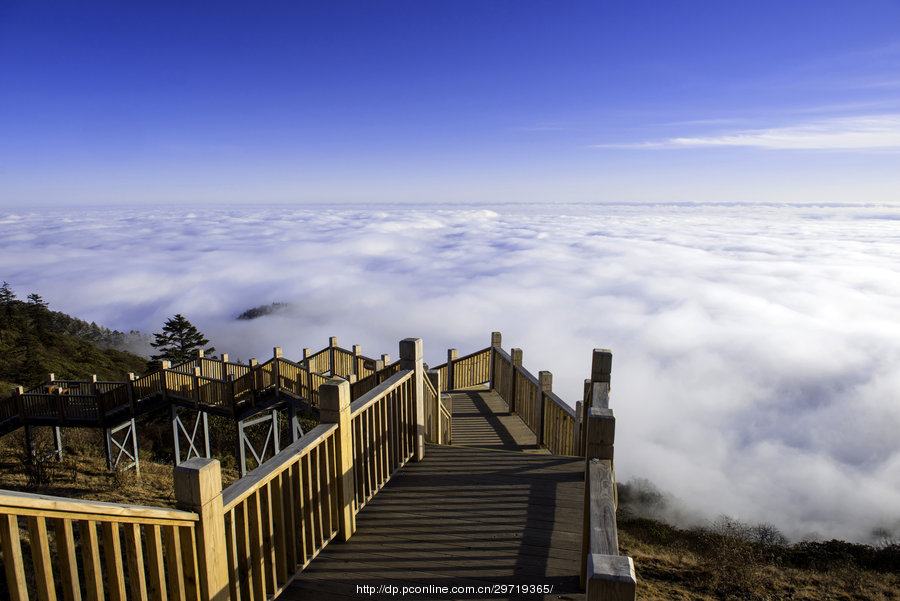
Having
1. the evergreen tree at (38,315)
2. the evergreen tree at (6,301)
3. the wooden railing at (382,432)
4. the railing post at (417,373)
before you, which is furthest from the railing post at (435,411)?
the evergreen tree at (6,301)

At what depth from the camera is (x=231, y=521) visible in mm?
3229

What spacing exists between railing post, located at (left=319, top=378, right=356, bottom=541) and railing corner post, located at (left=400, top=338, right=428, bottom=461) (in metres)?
1.59

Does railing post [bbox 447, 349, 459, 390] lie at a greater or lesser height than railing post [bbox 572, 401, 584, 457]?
Answer: lesser

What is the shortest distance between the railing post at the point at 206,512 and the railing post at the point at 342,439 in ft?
4.47

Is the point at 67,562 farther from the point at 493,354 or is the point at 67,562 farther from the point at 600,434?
the point at 493,354

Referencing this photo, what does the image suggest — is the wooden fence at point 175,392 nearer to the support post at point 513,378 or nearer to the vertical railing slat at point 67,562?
the support post at point 513,378

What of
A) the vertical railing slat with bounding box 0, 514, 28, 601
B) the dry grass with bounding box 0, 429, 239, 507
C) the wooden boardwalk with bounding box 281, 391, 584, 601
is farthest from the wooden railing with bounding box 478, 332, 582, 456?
the dry grass with bounding box 0, 429, 239, 507

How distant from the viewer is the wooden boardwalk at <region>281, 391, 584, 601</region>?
421 cm

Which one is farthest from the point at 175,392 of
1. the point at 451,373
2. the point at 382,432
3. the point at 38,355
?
the point at 38,355

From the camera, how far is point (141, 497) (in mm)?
15492

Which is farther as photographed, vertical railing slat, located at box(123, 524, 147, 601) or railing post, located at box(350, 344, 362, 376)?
railing post, located at box(350, 344, 362, 376)

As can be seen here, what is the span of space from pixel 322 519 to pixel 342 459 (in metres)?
0.54

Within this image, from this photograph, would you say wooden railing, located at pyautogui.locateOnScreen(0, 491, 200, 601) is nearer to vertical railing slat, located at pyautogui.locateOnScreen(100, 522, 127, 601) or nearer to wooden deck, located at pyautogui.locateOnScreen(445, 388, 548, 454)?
vertical railing slat, located at pyautogui.locateOnScreen(100, 522, 127, 601)

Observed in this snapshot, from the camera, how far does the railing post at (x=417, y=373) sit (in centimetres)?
630
